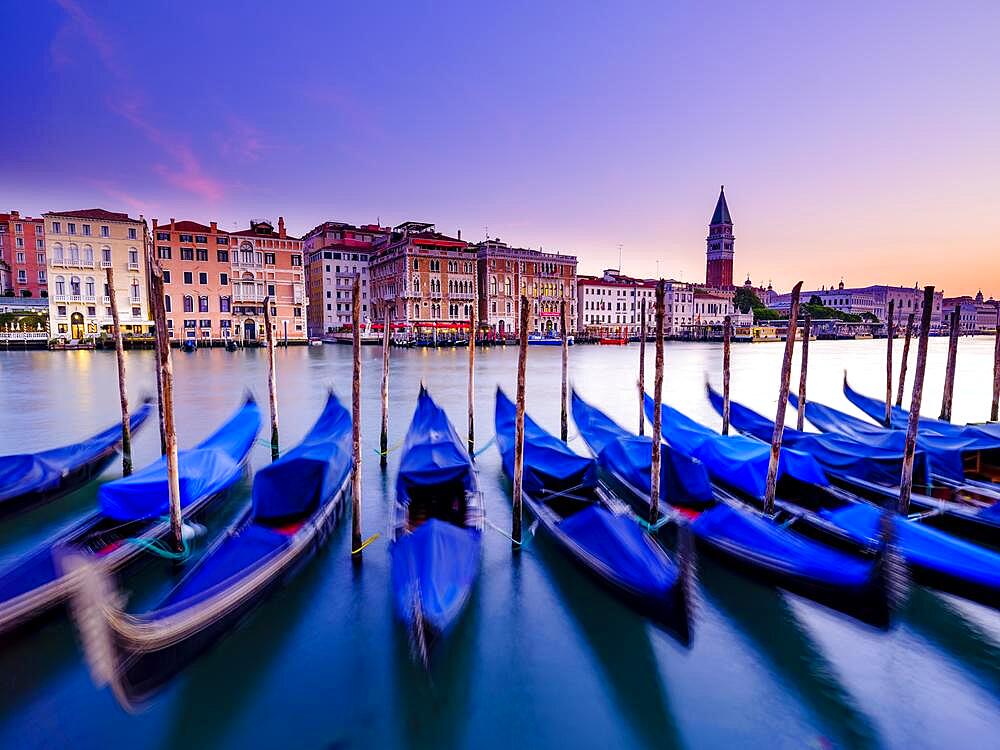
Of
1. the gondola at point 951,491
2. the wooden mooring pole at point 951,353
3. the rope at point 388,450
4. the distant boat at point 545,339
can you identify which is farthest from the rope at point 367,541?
the distant boat at point 545,339

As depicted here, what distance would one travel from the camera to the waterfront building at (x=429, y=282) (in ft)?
141

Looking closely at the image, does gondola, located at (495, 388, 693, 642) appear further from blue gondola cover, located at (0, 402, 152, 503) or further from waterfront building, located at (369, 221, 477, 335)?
waterfront building, located at (369, 221, 477, 335)

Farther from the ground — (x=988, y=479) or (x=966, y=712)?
(x=988, y=479)

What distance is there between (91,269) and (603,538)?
39.3 meters

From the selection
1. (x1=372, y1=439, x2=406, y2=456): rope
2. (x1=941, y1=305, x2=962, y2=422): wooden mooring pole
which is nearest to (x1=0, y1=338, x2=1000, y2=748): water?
(x1=372, y1=439, x2=406, y2=456): rope

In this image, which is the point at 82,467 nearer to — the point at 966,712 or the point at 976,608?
the point at 966,712

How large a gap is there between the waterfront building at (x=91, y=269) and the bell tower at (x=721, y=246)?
226 feet

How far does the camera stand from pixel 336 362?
26.8 meters

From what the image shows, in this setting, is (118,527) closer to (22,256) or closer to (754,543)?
(754,543)

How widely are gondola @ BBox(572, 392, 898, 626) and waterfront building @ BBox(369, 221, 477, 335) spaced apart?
126 ft

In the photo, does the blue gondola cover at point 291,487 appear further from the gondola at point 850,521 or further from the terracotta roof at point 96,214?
the terracotta roof at point 96,214

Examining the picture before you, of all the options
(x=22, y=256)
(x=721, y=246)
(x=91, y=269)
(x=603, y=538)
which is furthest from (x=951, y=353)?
(x=721, y=246)

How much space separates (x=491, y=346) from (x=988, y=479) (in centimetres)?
3782

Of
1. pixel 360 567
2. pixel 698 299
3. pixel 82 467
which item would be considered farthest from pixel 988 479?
pixel 698 299
